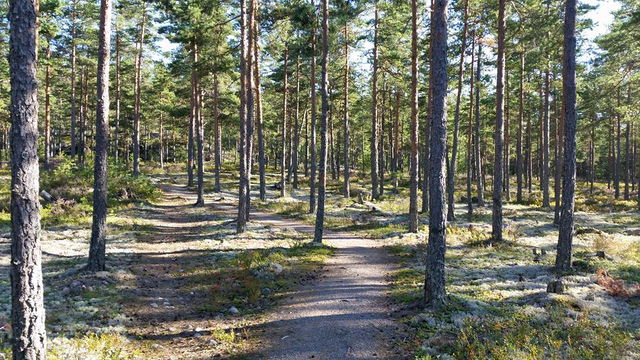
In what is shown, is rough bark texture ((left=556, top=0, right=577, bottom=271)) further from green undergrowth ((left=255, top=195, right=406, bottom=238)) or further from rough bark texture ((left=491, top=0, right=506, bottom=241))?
green undergrowth ((left=255, top=195, right=406, bottom=238))

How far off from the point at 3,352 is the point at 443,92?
9831mm

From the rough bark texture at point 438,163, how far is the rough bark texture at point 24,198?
754 cm

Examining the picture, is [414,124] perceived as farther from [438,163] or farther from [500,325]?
[500,325]

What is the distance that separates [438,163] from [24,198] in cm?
780

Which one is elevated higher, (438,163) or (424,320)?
(438,163)

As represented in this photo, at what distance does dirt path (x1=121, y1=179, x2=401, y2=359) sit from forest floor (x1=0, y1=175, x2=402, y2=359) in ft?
0.09

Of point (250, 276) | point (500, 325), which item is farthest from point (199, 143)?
point (500, 325)

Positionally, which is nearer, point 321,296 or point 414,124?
point 321,296

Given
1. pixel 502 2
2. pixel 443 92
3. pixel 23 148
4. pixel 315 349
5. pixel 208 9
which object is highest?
pixel 208 9

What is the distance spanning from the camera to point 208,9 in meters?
20.3

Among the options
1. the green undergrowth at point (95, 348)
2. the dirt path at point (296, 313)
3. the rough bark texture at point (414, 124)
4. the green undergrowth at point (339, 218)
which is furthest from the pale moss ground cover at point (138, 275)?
the rough bark texture at point (414, 124)

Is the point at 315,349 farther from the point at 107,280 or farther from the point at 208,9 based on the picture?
the point at 208,9

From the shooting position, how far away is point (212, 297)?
1063 cm

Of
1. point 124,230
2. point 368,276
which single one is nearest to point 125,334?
point 368,276
